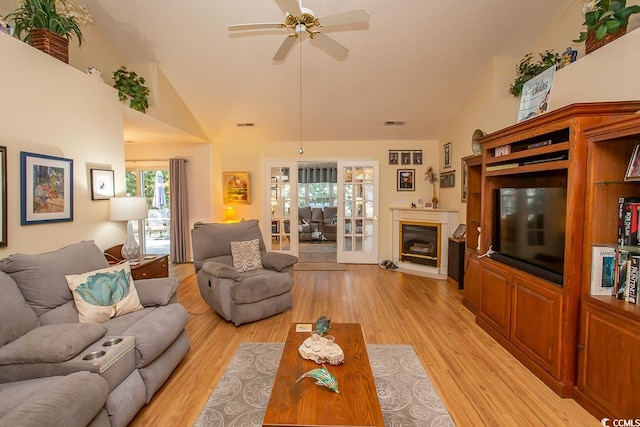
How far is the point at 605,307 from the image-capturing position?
74.5 inches

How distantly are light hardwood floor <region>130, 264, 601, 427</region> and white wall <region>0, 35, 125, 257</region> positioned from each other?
4.90 ft

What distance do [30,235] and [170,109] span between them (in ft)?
8.78

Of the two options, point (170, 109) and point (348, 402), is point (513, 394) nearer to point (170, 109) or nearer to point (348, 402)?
point (348, 402)

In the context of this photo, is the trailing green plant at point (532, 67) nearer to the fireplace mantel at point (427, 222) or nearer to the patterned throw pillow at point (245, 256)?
the fireplace mantel at point (427, 222)

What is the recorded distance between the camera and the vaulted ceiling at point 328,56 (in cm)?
331

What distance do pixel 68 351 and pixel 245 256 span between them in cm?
222

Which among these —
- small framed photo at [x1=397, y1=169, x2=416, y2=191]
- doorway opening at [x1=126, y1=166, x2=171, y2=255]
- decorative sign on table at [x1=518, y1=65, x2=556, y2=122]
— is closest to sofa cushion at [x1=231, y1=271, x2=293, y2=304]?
decorative sign on table at [x1=518, y1=65, x2=556, y2=122]

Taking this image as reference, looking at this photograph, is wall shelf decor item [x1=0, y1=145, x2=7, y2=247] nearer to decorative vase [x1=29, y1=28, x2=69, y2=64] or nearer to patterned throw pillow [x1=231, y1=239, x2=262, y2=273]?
decorative vase [x1=29, y1=28, x2=69, y2=64]

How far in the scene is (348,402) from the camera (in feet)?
4.81

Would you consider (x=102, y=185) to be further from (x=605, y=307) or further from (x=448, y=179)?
(x=448, y=179)

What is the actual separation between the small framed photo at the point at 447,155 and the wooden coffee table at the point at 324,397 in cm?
448

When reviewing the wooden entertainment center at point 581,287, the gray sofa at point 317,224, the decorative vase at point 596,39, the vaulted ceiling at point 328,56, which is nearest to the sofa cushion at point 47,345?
the wooden entertainment center at point 581,287

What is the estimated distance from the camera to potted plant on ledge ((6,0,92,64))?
247 centimetres

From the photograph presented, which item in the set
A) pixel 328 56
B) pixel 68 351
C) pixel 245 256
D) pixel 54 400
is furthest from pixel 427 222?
pixel 54 400
